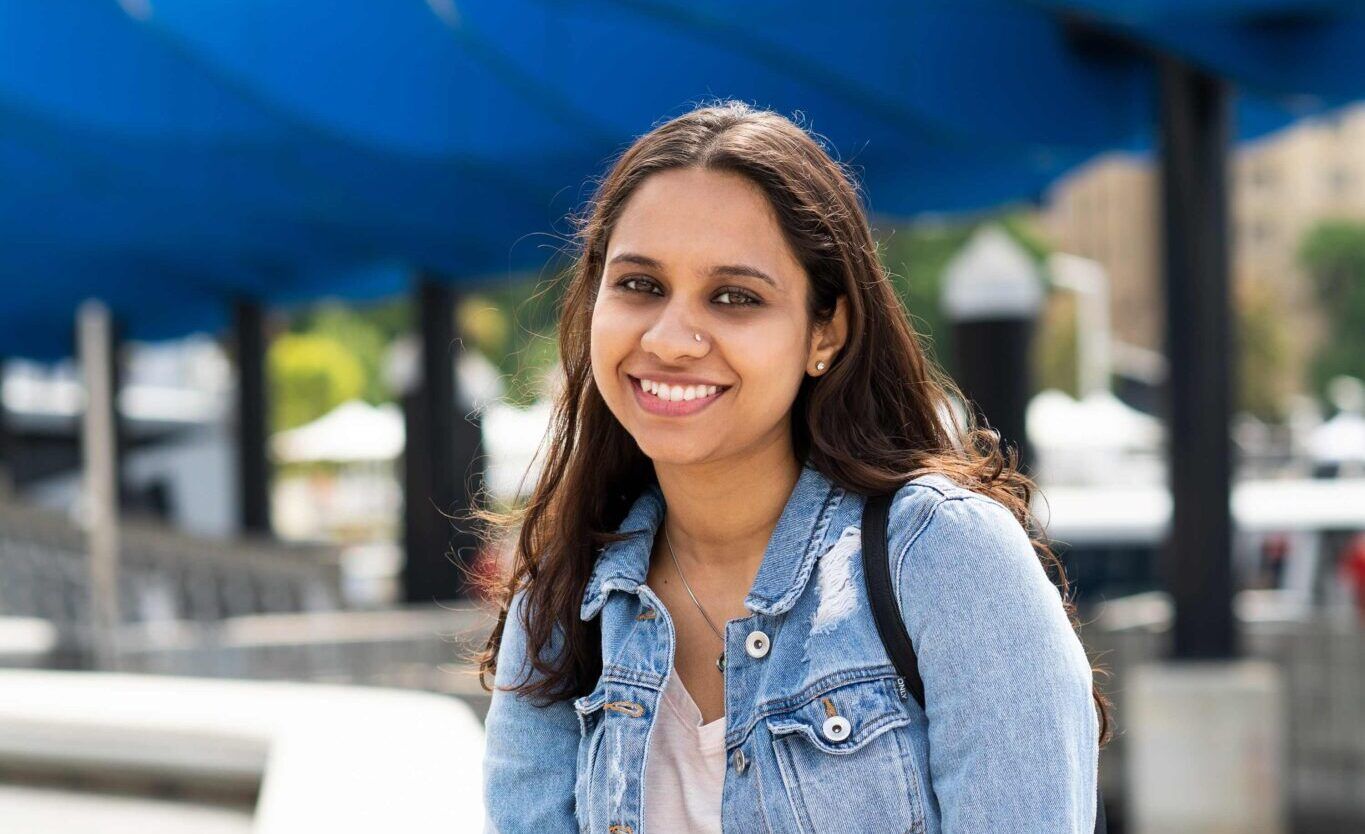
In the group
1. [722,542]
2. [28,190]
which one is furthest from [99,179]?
[722,542]

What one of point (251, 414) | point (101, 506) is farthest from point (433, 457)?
point (251, 414)

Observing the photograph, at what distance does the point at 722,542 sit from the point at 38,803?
2363mm

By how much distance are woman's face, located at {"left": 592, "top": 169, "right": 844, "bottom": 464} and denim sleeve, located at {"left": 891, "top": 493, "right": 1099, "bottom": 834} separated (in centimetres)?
35

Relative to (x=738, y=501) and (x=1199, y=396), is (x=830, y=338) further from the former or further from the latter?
(x=1199, y=396)

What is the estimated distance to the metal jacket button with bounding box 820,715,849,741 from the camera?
76.4 inches

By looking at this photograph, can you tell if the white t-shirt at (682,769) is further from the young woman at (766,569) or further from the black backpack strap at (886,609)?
the black backpack strap at (886,609)

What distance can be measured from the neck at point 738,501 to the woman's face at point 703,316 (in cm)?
4

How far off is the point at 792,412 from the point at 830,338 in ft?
0.45

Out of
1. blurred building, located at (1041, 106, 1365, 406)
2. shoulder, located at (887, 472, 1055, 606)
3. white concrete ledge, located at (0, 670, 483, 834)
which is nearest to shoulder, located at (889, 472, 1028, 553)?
shoulder, located at (887, 472, 1055, 606)

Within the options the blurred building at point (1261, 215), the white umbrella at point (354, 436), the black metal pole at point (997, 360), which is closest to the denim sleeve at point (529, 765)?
the black metal pole at point (997, 360)

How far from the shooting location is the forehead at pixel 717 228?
212 cm

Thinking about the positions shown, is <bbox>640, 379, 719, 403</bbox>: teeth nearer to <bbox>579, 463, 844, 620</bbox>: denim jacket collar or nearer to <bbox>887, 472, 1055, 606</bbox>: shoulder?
<bbox>579, 463, 844, 620</bbox>: denim jacket collar

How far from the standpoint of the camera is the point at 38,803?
393 cm

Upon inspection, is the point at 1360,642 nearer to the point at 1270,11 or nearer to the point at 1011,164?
the point at 1270,11
